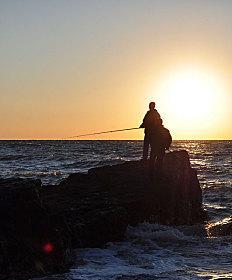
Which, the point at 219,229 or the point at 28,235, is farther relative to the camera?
the point at 219,229

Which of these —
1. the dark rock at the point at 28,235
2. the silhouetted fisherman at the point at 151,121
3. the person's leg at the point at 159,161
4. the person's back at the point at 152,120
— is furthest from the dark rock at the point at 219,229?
the dark rock at the point at 28,235

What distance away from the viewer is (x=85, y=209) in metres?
11.6

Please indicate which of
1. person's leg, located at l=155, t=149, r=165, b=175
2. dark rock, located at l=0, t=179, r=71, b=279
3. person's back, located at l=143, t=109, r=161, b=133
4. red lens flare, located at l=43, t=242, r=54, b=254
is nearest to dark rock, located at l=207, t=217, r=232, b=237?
person's leg, located at l=155, t=149, r=165, b=175

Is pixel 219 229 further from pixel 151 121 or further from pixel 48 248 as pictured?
pixel 48 248

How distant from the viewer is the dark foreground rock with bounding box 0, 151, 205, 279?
856cm

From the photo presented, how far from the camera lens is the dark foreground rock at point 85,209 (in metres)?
8.56

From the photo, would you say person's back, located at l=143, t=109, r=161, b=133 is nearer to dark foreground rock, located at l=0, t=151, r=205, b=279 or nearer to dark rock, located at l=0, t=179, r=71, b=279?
dark foreground rock, located at l=0, t=151, r=205, b=279

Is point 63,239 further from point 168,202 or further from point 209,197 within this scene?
point 209,197

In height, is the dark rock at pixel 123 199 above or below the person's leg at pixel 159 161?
below

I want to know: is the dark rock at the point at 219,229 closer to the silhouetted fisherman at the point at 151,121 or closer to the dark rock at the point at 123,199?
the dark rock at the point at 123,199

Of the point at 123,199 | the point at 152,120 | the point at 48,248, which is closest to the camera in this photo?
the point at 48,248

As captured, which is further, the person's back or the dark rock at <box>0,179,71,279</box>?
the person's back

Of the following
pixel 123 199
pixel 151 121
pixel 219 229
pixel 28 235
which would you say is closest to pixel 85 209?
pixel 123 199

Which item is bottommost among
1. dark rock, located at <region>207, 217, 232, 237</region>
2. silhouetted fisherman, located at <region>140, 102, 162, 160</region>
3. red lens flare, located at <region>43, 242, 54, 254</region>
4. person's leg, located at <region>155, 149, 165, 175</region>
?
dark rock, located at <region>207, 217, 232, 237</region>
